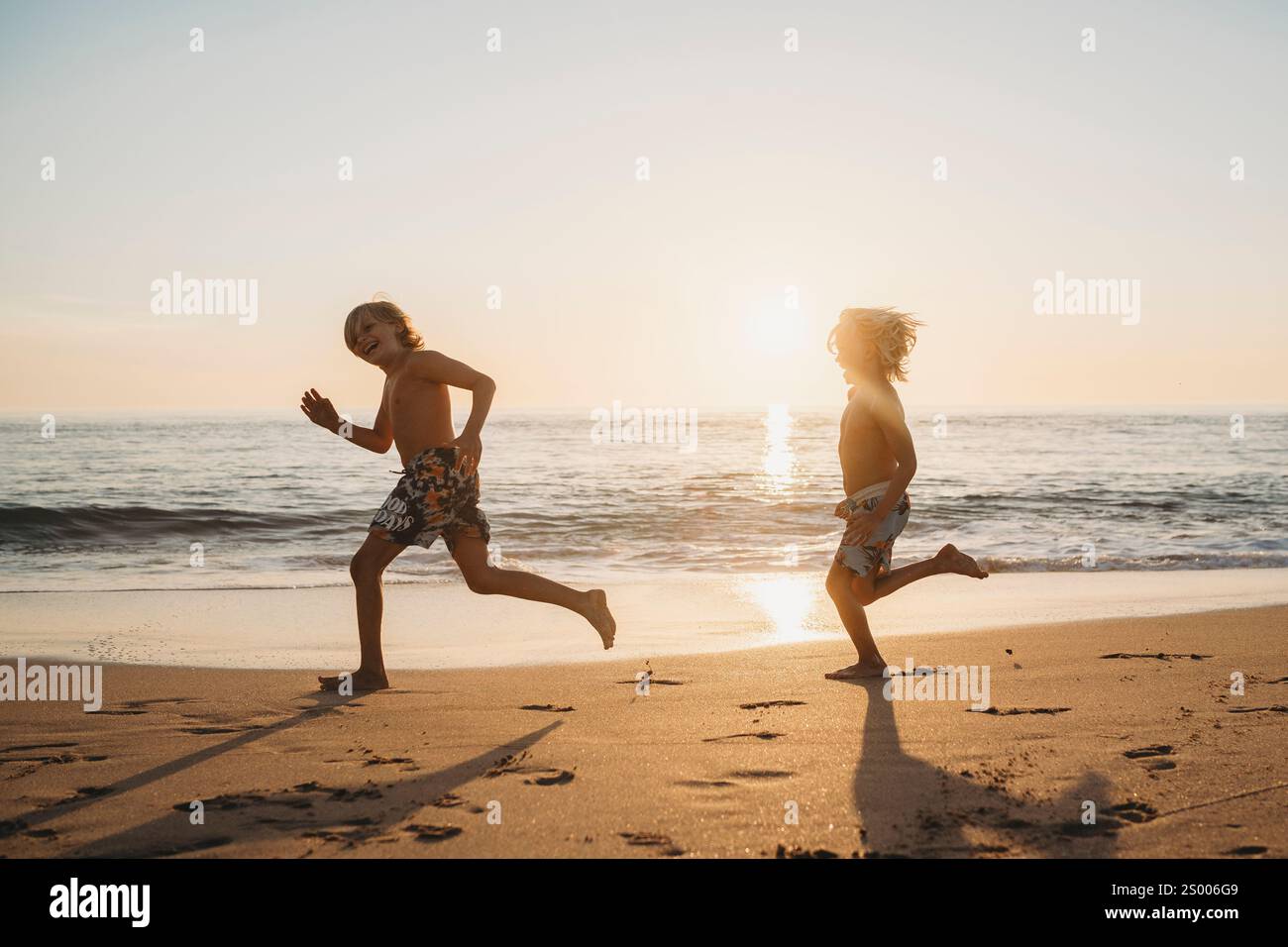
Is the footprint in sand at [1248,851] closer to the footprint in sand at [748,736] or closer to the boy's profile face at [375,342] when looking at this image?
the footprint in sand at [748,736]

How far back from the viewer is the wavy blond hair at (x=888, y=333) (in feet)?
17.7

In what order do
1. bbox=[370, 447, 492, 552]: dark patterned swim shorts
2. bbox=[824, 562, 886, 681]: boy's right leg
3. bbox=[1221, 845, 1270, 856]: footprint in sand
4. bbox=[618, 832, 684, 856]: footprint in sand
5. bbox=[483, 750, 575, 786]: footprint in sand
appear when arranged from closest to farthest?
bbox=[1221, 845, 1270, 856]: footprint in sand, bbox=[618, 832, 684, 856]: footprint in sand, bbox=[483, 750, 575, 786]: footprint in sand, bbox=[370, 447, 492, 552]: dark patterned swim shorts, bbox=[824, 562, 886, 681]: boy's right leg

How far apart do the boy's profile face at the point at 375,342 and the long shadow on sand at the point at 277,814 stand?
7.31 feet

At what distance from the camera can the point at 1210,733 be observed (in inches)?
161

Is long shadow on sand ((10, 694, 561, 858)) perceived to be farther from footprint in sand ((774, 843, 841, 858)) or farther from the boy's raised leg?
the boy's raised leg

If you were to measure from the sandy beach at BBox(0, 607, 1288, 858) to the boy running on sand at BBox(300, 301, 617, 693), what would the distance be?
0.41 meters


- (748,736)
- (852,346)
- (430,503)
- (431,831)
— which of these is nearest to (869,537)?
(852,346)

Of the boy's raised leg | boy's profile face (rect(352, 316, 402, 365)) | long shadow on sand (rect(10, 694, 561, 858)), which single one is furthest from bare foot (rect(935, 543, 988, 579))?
boy's profile face (rect(352, 316, 402, 365))

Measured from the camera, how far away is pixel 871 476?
5.34 metres

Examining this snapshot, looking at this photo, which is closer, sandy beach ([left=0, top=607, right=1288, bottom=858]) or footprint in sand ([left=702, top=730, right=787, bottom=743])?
sandy beach ([left=0, top=607, right=1288, bottom=858])

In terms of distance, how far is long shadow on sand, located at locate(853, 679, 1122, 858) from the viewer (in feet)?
9.50

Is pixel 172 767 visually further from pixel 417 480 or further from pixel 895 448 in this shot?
pixel 895 448

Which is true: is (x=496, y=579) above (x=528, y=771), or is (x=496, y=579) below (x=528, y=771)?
above

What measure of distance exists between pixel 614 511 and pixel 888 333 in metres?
12.1
